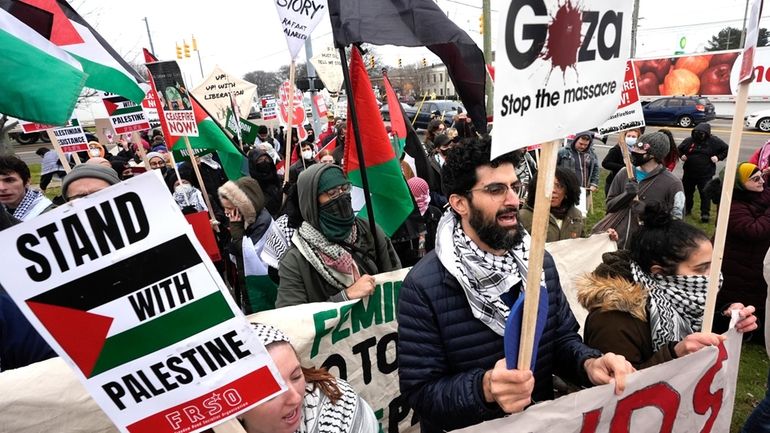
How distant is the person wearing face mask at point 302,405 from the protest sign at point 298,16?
3.05 metres

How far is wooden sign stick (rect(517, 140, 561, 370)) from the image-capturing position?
3.97ft

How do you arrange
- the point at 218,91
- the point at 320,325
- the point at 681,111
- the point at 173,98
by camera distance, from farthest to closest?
the point at 681,111 → the point at 218,91 → the point at 173,98 → the point at 320,325

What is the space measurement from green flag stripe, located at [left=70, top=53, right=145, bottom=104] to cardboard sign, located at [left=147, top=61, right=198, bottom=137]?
4.45ft

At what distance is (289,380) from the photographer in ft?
5.17

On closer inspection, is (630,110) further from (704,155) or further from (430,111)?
(430,111)

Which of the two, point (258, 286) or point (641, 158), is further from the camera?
point (641, 158)

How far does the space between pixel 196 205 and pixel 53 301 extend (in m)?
4.47

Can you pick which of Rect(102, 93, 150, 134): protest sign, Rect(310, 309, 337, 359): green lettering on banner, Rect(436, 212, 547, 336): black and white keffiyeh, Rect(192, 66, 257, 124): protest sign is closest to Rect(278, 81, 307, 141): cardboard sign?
Rect(192, 66, 257, 124): protest sign

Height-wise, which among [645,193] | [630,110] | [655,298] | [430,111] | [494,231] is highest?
[494,231]

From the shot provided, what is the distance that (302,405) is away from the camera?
1.67 metres

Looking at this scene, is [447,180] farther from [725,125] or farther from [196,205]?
[725,125]

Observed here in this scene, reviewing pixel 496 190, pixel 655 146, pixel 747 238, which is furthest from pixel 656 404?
pixel 655 146

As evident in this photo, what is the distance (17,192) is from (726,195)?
4831 millimetres

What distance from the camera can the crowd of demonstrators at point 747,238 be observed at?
3.75 m
